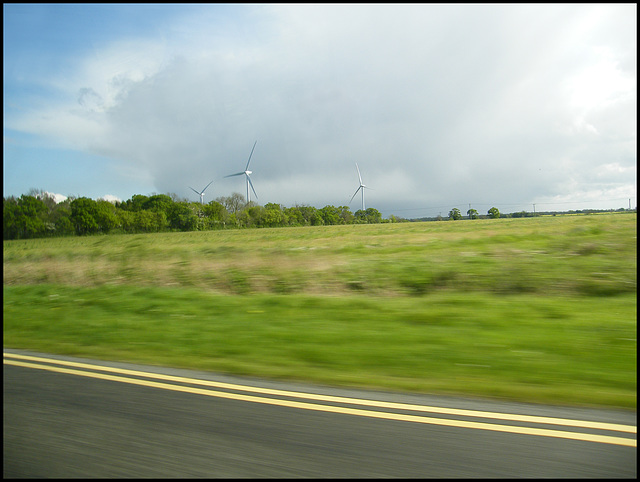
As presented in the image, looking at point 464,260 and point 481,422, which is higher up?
point 464,260

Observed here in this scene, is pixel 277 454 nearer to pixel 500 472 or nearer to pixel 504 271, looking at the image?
pixel 500 472

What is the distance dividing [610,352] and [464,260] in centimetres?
933

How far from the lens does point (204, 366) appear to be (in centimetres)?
591

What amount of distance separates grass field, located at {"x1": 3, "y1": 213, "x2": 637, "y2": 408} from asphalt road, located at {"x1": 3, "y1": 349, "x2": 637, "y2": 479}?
69cm

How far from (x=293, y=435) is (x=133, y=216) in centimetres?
7568

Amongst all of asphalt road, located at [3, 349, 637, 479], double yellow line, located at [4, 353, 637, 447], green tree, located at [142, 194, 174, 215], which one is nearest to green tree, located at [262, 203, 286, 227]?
green tree, located at [142, 194, 174, 215]

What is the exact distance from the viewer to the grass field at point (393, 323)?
521 centimetres

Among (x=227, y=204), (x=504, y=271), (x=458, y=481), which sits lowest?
(x=458, y=481)

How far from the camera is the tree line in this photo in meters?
49.0

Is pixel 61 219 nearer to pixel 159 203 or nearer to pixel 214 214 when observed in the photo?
pixel 159 203

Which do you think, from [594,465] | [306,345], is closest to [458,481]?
[594,465]

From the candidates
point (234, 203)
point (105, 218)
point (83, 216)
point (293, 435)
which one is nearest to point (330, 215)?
point (234, 203)

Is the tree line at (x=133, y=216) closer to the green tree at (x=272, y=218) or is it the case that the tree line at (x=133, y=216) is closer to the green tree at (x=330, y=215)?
the green tree at (x=272, y=218)

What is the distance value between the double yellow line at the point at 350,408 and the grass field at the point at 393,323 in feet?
1.89
